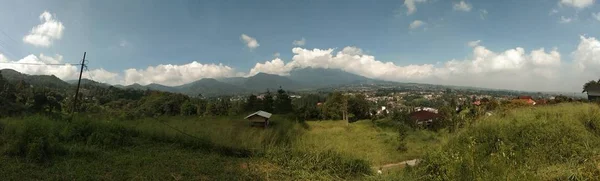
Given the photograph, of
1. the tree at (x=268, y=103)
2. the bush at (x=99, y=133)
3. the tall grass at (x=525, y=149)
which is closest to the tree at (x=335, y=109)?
the tree at (x=268, y=103)

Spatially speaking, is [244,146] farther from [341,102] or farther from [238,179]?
[341,102]

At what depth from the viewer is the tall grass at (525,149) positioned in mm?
3670

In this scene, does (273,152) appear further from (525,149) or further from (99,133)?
(525,149)

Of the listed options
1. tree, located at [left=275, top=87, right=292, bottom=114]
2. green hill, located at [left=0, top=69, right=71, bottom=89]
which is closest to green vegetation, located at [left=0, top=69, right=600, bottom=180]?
tree, located at [left=275, top=87, right=292, bottom=114]

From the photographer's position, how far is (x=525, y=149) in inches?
203

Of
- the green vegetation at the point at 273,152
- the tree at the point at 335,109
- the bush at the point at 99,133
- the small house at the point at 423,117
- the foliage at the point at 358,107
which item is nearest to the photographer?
the green vegetation at the point at 273,152

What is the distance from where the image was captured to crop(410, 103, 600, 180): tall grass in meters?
3.67

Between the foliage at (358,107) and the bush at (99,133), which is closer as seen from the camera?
the bush at (99,133)

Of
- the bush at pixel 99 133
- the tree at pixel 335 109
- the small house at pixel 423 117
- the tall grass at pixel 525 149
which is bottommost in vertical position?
the small house at pixel 423 117

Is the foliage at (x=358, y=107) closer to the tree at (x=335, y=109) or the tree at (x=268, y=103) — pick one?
the tree at (x=335, y=109)

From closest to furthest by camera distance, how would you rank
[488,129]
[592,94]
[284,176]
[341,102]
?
1. [284,176]
2. [488,129]
3. [592,94]
4. [341,102]

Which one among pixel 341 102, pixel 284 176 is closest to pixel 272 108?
pixel 341 102

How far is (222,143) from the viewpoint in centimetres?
734

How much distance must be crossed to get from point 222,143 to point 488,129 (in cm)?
586
